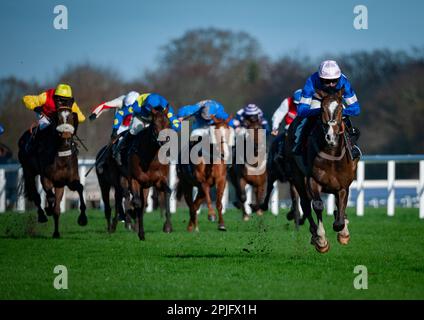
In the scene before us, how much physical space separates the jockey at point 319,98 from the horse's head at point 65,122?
442cm

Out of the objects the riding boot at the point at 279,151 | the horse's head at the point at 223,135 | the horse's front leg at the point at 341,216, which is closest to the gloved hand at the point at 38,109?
the horse's head at the point at 223,135

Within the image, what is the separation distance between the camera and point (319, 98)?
1277 cm

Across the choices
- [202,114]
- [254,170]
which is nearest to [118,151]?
[202,114]

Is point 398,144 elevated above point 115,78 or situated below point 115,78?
below

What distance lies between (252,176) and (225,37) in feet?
→ 226

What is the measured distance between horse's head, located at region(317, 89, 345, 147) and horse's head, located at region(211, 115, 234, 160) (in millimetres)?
6809

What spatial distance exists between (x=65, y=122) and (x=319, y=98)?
4.88 meters

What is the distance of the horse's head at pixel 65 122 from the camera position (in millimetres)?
16172

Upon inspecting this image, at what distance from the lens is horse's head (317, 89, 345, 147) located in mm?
11742

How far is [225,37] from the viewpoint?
8838 cm

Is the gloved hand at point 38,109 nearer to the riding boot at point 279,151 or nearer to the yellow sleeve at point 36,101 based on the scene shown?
the yellow sleeve at point 36,101

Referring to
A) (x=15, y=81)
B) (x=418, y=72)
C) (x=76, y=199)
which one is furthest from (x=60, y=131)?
(x=418, y=72)

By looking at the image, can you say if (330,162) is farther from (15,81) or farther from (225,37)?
(225,37)

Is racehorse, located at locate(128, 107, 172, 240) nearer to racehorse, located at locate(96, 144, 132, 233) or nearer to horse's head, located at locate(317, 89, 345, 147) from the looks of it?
racehorse, located at locate(96, 144, 132, 233)
